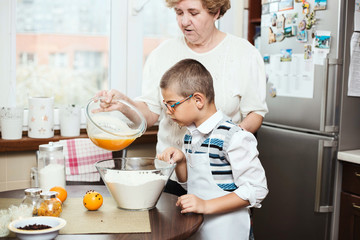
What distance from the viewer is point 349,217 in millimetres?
2557

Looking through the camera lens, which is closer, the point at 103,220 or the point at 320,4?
the point at 103,220

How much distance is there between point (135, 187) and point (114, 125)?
26 cm

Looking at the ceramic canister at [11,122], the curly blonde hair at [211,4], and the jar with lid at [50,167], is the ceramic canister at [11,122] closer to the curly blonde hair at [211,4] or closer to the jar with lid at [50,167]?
the jar with lid at [50,167]

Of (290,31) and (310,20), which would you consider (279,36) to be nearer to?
(290,31)

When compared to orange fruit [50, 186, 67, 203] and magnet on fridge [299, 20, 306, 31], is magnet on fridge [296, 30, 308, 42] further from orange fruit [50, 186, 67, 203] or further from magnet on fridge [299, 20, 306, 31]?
orange fruit [50, 186, 67, 203]

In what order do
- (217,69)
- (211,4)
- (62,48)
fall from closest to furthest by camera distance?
(211,4), (217,69), (62,48)

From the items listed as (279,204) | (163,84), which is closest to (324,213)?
(279,204)

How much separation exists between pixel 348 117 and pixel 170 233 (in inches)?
63.5

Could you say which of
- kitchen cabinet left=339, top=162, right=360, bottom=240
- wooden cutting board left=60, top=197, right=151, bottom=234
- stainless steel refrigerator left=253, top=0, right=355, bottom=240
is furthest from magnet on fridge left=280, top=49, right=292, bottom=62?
wooden cutting board left=60, top=197, right=151, bottom=234

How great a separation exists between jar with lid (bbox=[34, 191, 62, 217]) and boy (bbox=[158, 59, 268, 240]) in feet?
1.27

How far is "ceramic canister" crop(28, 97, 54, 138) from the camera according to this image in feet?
8.52

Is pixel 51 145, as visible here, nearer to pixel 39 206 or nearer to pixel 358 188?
pixel 39 206

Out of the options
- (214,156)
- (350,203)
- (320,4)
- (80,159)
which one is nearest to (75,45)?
(80,159)

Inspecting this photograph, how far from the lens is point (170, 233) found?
4.32 feet
